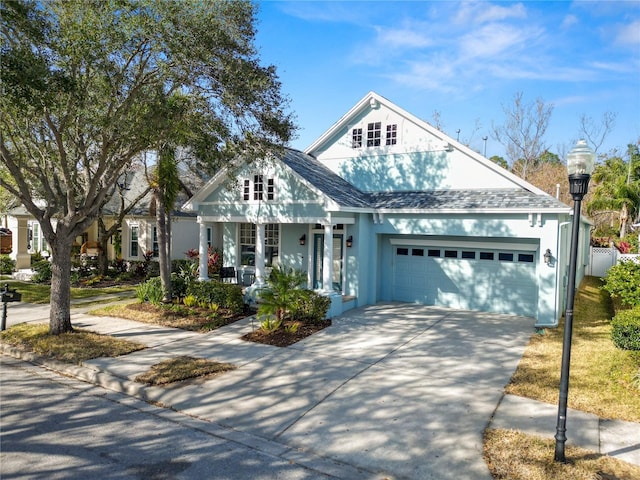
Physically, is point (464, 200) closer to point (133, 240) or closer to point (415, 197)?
point (415, 197)

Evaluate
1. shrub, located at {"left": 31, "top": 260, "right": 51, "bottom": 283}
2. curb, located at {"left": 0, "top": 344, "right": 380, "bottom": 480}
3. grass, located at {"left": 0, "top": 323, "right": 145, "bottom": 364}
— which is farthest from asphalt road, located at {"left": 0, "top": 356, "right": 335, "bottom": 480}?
shrub, located at {"left": 31, "top": 260, "right": 51, "bottom": 283}

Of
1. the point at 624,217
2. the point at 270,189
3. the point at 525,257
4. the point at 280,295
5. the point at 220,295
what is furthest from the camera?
the point at 624,217

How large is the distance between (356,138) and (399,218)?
156 inches

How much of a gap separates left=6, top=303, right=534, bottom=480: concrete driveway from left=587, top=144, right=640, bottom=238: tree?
748 inches

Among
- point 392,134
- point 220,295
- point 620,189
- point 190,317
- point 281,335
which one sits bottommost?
point 281,335

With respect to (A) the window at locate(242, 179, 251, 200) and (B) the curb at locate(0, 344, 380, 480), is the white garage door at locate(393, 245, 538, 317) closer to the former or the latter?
(A) the window at locate(242, 179, 251, 200)

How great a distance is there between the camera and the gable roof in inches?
523

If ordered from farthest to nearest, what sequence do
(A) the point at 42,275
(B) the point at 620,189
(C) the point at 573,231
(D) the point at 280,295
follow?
(B) the point at 620,189
(A) the point at 42,275
(D) the point at 280,295
(C) the point at 573,231

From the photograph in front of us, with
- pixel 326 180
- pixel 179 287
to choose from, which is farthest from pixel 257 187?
pixel 179 287

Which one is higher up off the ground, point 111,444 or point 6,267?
point 6,267

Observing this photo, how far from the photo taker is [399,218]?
14023 millimetres

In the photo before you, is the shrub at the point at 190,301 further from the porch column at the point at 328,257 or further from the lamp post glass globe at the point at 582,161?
the lamp post glass globe at the point at 582,161

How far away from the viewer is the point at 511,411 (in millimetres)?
6641

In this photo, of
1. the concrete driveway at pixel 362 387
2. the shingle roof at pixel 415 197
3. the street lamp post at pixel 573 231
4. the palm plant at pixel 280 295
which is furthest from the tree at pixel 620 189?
the street lamp post at pixel 573 231
